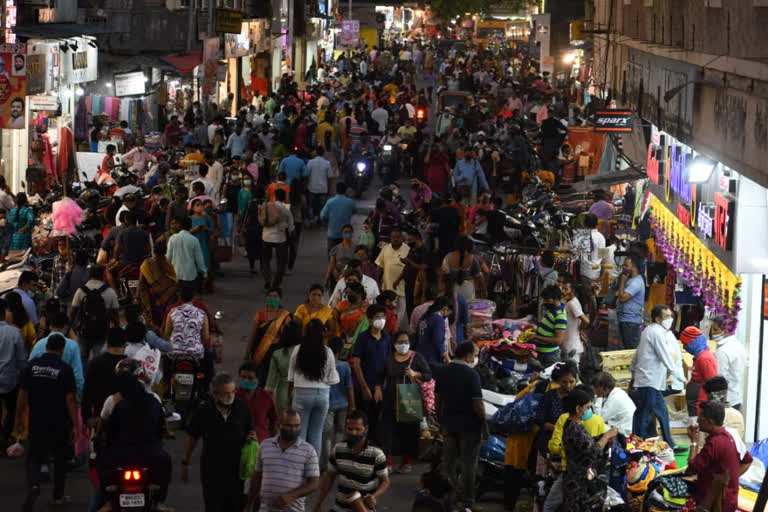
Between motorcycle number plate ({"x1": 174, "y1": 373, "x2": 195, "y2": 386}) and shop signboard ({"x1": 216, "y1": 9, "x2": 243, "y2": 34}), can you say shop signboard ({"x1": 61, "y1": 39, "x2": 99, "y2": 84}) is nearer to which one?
shop signboard ({"x1": 216, "y1": 9, "x2": 243, "y2": 34})

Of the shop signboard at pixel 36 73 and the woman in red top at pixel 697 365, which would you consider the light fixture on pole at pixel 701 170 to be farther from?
the shop signboard at pixel 36 73

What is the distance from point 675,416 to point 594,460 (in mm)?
4909

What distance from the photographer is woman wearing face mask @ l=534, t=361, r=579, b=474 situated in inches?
413

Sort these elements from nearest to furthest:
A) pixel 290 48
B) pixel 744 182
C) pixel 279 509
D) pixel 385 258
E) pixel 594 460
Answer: pixel 279 509 → pixel 594 460 → pixel 744 182 → pixel 385 258 → pixel 290 48

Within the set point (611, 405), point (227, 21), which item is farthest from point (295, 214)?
point (227, 21)

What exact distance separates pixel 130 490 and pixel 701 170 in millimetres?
8200

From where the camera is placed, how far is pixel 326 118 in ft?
98.1

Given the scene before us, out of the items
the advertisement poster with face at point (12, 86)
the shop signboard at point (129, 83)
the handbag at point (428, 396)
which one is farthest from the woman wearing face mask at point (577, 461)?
the shop signboard at point (129, 83)

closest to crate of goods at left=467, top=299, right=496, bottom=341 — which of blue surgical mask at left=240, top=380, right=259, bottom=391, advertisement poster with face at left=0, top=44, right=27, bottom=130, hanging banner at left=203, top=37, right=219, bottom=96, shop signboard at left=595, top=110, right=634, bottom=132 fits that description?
blue surgical mask at left=240, top=380, right=259, bottom=391

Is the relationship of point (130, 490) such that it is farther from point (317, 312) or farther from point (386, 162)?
point (386, 162)

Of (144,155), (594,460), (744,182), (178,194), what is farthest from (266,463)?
(144,155)

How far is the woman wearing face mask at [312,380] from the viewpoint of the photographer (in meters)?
11.0

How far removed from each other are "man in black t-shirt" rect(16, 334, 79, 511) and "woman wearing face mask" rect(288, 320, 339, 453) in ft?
5.96

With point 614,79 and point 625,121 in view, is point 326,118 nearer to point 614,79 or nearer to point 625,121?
point 614,79
